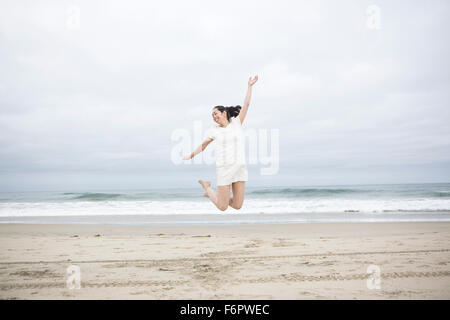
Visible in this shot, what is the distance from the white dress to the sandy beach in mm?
1476

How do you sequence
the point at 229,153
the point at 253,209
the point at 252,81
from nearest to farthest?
the point at 229,153, the point at 252,81, the point at 253,209

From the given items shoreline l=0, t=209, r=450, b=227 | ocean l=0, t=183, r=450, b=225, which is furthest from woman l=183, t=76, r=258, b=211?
ocean l=0, t=183, r=450, b=225

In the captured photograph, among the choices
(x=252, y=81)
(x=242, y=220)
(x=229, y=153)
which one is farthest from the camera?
(x=242, y=220)

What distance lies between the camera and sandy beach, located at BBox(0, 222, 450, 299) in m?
4.17

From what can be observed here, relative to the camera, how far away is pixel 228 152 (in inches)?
199

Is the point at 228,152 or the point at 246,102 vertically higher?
the point at 246,102

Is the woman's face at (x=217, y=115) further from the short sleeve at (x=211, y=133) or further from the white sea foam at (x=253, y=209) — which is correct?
the white sea foam at (x=253, y=209)

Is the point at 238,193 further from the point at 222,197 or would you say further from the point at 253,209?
the point at 253,209

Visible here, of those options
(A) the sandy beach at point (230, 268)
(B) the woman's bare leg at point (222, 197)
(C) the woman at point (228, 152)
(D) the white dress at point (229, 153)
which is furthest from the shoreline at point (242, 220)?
(D) the white dress at point (229, 153)

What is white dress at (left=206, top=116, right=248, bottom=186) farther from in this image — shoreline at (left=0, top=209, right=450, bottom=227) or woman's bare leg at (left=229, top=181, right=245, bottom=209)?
shoreline at (left=0, top=209, right=450, bottom=227)

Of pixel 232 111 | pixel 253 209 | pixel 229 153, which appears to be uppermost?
pixel 232 111

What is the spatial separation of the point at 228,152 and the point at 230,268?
190cm

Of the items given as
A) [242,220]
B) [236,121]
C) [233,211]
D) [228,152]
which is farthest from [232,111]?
[233,211]

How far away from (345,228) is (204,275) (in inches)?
298
